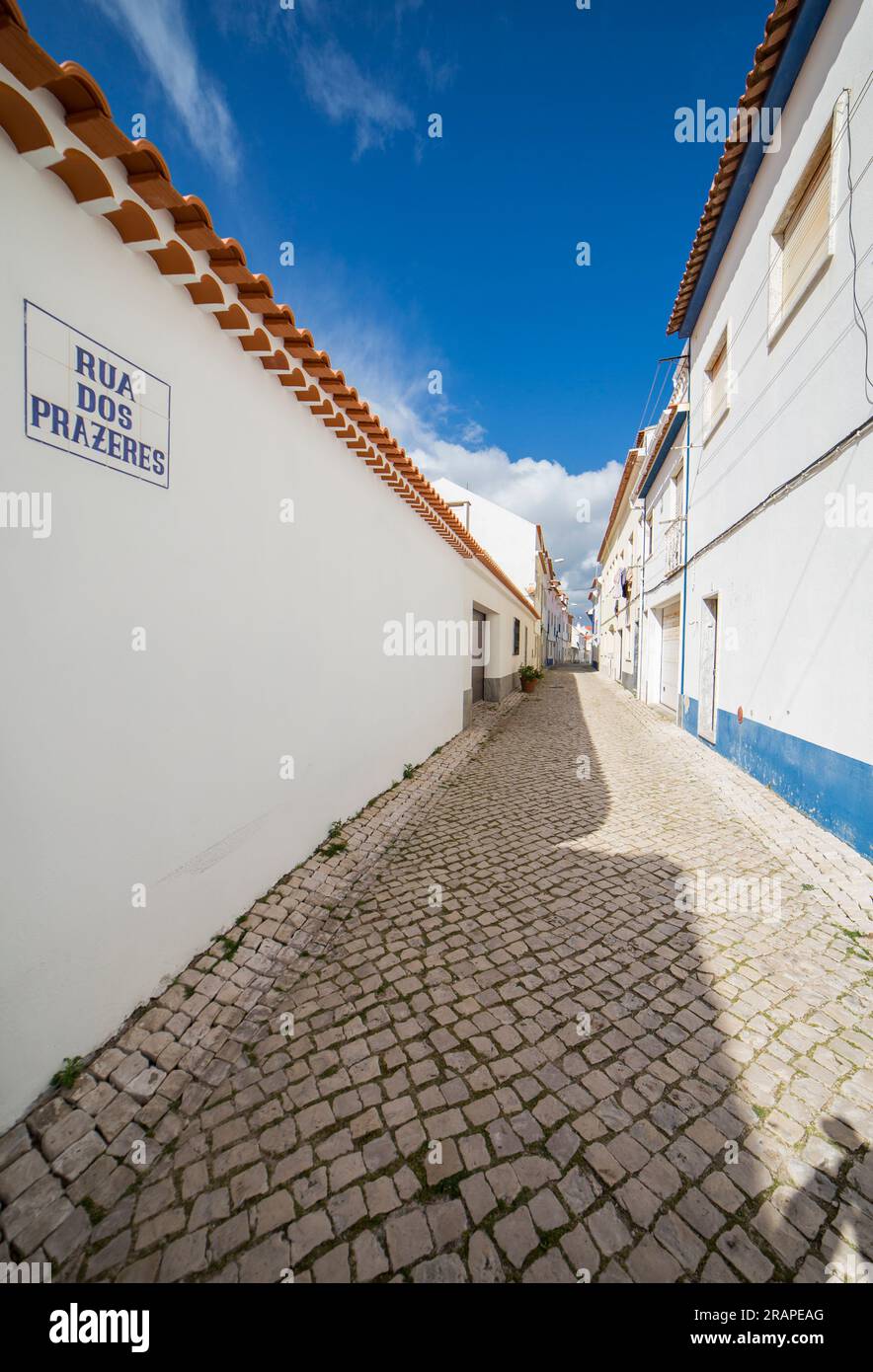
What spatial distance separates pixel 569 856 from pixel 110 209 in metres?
5.04

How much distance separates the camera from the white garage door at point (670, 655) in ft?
37.6

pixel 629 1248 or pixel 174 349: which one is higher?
pixel 174 349

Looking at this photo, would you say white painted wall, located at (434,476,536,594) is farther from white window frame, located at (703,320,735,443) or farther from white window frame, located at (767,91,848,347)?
white window frame, located at (767,91,848,347)

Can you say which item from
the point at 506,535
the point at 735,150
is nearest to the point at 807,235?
the point at 735,150

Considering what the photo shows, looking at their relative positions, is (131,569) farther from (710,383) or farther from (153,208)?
(710,383)

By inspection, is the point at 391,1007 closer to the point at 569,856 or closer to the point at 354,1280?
the point at 354,1280

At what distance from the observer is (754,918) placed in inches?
138

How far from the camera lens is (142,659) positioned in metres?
2.42

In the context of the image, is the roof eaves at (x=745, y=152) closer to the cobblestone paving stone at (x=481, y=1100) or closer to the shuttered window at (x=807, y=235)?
the shuttered window at (x=807, y=235)

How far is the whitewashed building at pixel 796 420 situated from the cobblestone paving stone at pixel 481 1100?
5.51 feet

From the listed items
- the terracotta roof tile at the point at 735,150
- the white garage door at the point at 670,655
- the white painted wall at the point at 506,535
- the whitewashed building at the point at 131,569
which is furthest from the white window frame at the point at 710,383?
the white painted wall at the point at 506,535

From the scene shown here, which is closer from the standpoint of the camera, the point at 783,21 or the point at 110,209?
the point at 110,209

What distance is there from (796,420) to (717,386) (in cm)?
358
